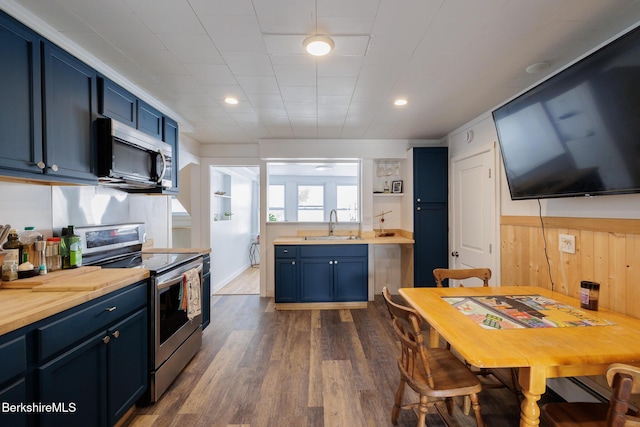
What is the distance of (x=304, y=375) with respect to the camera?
2209mm

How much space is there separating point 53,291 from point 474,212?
359 cm

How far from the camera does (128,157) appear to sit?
6.78 feet

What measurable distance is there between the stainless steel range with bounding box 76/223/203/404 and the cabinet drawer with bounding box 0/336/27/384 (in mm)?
786

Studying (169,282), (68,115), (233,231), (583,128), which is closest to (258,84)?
(68,115)

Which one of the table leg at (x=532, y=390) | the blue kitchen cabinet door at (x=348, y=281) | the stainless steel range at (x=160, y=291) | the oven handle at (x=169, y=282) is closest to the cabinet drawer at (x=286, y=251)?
the blue kitchen cabinet door at (x=348, y=281)

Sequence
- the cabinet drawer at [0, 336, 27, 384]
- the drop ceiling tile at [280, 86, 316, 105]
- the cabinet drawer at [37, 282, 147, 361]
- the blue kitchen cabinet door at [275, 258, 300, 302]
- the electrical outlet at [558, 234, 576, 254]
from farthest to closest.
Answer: the blue kitchen cabinet door at [275, 258, 300, 302]
the drop ceiling tile at [280, 86, 316, 105]
the electrical outlet at [558, 234, 576, 254]
the cabinet drawer at [37, 282, 147, 361]
the cabinet drawer at [0, 336, 27, 384]

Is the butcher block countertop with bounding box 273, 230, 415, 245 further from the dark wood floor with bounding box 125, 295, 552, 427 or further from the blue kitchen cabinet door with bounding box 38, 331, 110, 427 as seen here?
the blue kitchen cabinet door with bounding box 38, 331, 110, 427

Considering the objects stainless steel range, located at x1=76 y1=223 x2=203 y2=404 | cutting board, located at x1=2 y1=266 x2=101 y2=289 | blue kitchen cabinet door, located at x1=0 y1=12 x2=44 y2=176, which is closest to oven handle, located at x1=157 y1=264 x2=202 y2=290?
stainless steel range, located at x1=76 y1=223 x2=203 y2=404

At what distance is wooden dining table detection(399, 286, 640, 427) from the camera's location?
1.05m

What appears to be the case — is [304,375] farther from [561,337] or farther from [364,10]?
[364,10]

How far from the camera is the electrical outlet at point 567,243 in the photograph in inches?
73.7

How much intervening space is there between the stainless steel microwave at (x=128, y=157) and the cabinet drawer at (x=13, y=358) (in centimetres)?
117

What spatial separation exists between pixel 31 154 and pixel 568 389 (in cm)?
364

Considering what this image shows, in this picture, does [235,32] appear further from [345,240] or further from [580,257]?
[345,240]
